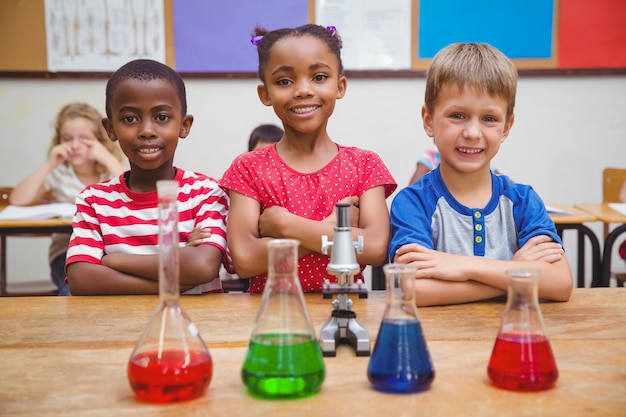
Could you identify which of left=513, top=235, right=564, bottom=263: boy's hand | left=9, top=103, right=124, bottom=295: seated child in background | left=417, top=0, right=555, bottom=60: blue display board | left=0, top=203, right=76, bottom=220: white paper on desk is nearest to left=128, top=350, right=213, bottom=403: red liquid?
left=513, top=235, right=564, bottom=263: boy's hand

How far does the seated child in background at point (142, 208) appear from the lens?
1.55 metres

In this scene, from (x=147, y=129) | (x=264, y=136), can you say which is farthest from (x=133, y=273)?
(x=264, y=136)

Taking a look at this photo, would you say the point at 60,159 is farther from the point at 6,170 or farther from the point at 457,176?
the point at 457,176

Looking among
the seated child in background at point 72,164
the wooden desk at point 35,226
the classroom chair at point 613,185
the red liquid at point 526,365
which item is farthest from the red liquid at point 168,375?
the classroom chair at point 613,185

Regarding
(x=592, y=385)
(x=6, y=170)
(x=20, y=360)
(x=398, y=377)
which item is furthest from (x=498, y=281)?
(x=6, y=170)

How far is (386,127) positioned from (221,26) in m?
1.31

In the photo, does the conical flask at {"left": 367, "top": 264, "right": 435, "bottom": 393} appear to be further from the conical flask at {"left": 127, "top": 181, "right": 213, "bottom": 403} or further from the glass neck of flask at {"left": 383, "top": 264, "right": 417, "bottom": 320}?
the conical flask at {"left": 127, "top": 181, "right": 213, "bottom": 403}

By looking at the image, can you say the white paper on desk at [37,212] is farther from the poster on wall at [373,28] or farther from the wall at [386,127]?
the poster on wall at [373,28]

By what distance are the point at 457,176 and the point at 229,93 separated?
307 centimetres

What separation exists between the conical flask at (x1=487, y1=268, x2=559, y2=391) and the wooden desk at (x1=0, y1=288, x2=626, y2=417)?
0.02 m

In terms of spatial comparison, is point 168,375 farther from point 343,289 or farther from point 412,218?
point 412,218

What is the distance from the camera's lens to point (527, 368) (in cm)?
83

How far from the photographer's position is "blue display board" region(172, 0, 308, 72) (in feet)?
14.3

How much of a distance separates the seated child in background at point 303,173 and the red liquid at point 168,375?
734 mm
